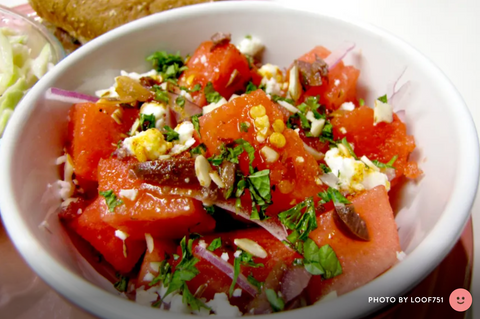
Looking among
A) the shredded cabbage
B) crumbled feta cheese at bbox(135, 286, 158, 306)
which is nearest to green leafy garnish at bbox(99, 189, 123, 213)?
crumbled feta cheese at bbox(135, 286, 158, 306)

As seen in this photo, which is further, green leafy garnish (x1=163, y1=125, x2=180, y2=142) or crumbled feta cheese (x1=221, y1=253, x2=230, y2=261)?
green leafy garnish (x1=163, y1=125, x2=180, y2=142)

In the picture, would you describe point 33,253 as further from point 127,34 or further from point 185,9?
point 185,9

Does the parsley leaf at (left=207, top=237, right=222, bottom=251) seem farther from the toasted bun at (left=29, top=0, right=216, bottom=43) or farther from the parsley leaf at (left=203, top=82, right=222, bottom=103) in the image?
the toasted bun at (left=29, top=0, right=216, bottom=43)

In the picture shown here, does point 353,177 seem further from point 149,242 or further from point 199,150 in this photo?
point 149,242

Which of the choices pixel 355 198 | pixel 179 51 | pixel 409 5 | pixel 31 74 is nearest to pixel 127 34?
pixel 179 51

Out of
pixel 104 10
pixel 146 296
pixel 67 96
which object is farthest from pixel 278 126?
pixel 104 10
